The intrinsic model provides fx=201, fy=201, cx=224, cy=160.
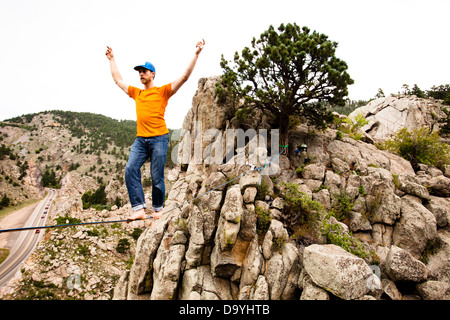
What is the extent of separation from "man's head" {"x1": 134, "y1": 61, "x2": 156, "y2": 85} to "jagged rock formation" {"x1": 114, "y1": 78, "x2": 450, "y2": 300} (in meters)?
4.23

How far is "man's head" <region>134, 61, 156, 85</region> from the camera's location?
396 cm

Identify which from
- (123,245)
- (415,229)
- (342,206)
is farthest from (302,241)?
(123,245)

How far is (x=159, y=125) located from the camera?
399 centimetres

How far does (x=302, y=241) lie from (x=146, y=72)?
31.6 ft

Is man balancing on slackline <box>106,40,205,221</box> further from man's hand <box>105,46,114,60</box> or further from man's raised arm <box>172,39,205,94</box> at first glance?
man's hand <box>105,46,114,60</box>

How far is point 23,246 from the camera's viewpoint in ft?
179

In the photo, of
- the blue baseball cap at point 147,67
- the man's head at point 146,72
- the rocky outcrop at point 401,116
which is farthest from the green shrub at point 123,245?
the rocky outcrop at point 401,116

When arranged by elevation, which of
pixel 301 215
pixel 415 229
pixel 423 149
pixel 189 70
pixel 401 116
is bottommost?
pixel 415 229

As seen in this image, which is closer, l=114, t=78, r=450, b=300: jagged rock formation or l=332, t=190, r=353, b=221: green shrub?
l=114, t=78, r=450, b=300: jagged rock formation

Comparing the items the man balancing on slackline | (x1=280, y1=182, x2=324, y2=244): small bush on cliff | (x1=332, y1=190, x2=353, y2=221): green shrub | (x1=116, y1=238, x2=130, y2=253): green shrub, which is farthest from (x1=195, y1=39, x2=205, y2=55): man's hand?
(x1=116, y1=238, x2=130, y2=253): green shrub

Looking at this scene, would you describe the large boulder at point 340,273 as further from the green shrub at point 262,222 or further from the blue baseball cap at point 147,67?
the blue baseball cap at point 147,67

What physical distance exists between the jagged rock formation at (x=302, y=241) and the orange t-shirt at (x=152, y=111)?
142 inches

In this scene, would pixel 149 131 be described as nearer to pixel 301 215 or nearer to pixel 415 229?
pixel 301 215
